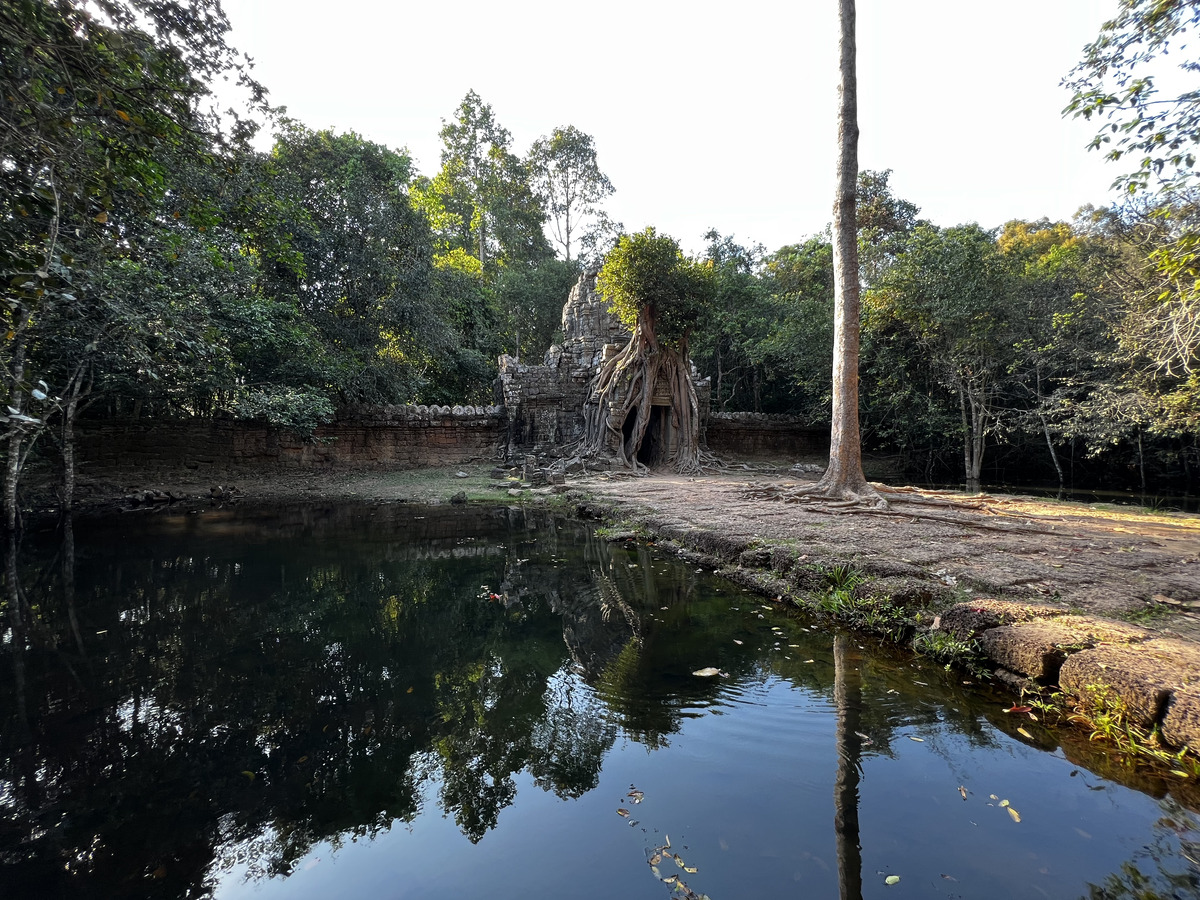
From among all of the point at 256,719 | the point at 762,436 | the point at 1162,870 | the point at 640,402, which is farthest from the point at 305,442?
the point at 1162,870

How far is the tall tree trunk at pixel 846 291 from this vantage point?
8.45 meters

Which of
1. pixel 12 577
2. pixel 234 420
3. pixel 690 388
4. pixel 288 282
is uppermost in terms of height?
pixel 288 282

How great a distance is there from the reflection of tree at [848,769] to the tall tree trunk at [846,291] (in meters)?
5.43

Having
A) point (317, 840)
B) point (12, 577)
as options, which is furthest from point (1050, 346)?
point (12, 577)

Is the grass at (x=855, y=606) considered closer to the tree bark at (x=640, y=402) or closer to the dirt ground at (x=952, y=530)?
the dirt ground at (x=952, y=530)

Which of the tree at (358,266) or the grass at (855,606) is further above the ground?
the tree at (358,266)

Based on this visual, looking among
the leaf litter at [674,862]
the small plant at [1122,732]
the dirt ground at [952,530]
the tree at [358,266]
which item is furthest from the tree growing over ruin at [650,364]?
the leaf litter at [674,862]

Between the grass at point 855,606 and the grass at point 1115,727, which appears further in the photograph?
the grass at point 855,606

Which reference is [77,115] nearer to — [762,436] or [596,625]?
[596,625]

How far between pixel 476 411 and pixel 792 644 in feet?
47.6

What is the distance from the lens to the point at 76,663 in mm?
3539

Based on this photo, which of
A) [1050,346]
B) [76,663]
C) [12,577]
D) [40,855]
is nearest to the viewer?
[40,855]

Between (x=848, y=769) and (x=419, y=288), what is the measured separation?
15166 millimetres

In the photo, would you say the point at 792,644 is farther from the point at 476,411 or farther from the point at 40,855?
the point at 476,411
